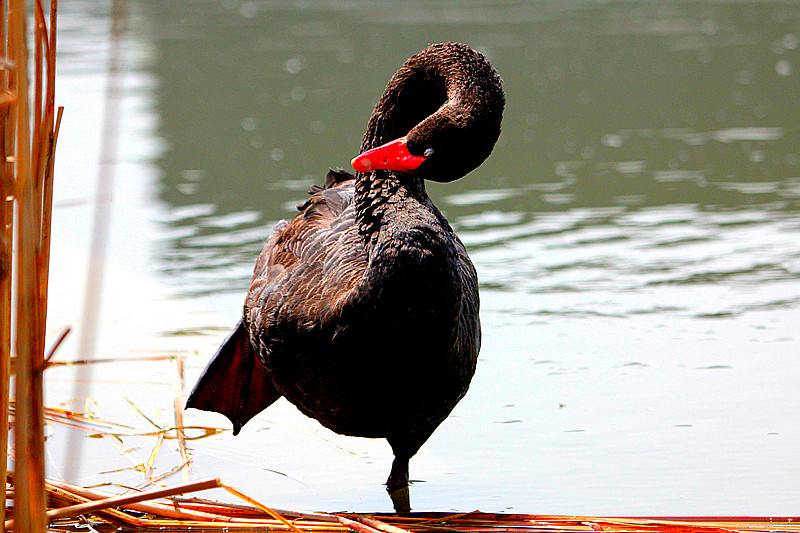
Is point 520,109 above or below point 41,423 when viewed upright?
above

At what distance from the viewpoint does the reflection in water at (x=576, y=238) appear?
11.1 feet

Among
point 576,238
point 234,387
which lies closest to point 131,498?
point 234,387

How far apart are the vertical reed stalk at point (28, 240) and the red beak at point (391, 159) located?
108 cm

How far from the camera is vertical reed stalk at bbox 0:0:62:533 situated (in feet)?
4.91

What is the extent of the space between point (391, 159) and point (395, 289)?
0.38 metres

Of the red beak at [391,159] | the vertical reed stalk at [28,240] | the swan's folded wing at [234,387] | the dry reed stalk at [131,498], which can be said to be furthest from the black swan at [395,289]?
the vertical reed stalk at [28,240]

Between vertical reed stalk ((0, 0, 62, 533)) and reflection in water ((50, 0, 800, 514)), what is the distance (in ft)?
5.16

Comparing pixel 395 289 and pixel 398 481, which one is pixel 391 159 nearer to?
pixel 395 289

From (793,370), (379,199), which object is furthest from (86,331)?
(793,370)

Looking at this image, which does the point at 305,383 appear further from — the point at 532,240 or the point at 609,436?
the point at 532,240

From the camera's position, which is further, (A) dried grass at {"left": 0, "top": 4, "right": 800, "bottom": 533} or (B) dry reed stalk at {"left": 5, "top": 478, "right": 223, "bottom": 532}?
(B) dry reed stalk at {"left": 5, "top": 478, "right": 223, "bottom": 532}

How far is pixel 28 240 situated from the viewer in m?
1.48

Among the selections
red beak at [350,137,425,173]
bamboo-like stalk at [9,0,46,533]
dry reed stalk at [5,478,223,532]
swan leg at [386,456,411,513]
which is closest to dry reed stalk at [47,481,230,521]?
dry reed stalk at [5,478,223,532]

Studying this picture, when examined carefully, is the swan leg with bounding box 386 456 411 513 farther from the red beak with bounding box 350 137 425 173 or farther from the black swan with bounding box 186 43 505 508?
the red beak with bounding box 350 137 425 173
